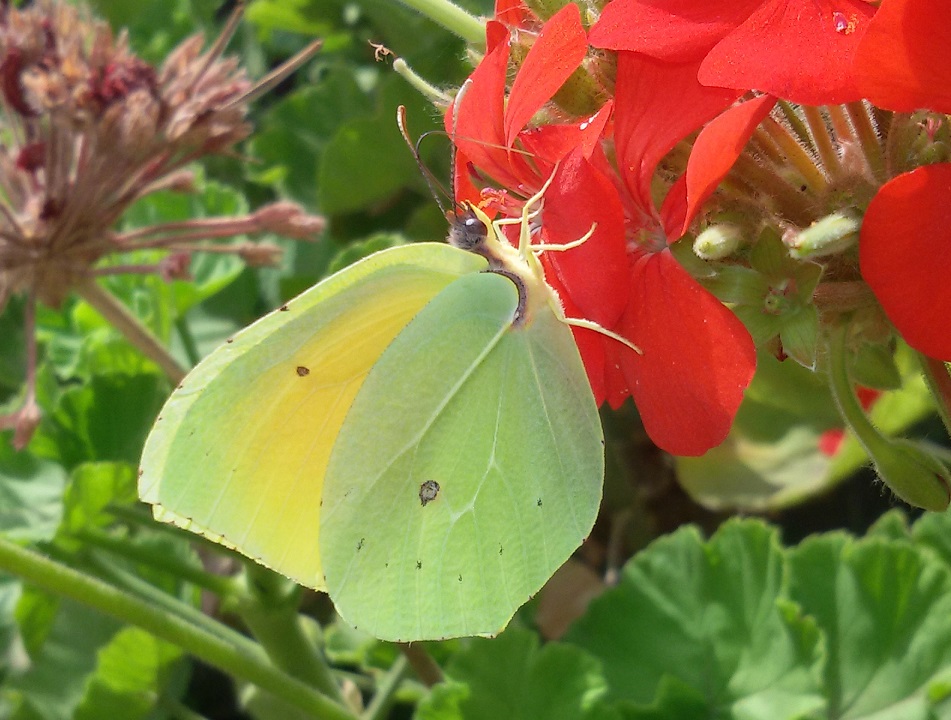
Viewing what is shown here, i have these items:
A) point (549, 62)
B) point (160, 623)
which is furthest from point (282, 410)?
point (549, 62)

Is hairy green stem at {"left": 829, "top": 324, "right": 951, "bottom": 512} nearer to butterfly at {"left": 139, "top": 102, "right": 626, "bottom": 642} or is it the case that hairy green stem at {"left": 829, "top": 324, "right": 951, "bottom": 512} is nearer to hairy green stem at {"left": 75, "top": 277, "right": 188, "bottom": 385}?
butterfly at {"left": 139, "top": 102, "right": 626, "bottom": 642}

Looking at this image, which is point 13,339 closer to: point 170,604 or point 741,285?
point 170,604

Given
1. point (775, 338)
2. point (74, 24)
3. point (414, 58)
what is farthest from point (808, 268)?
point (414, 58)

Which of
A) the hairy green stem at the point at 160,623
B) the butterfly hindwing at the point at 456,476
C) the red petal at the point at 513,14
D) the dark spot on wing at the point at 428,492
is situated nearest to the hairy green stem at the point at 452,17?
the red petal at the point at 513,14

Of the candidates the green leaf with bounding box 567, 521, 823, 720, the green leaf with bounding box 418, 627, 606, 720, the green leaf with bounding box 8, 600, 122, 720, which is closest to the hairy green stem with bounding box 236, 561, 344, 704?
the green leaf with bounding box 418, 627, 606, 720

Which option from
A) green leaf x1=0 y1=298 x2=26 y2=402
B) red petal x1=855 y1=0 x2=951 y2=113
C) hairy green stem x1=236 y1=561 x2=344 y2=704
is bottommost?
hairy green stem x1=236 y1=561 x2=344 y2=704

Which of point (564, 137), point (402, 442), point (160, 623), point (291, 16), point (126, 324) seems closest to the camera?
point (564, 137)
